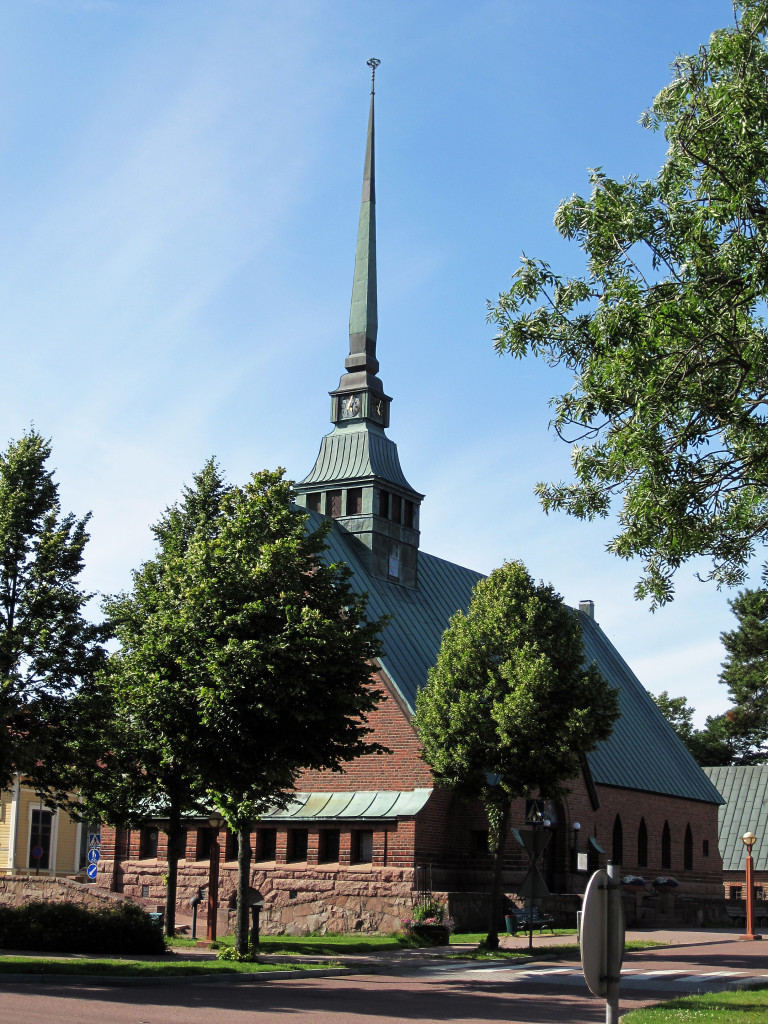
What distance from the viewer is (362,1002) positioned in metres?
16.3

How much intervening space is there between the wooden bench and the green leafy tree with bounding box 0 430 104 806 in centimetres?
1468

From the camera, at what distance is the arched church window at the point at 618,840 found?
4619cm

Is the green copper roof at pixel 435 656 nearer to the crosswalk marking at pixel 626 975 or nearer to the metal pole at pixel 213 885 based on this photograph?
the metal pole at pixel 213 885

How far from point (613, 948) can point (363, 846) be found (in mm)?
27807

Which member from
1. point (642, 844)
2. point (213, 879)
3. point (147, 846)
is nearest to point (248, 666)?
point (213, 879)

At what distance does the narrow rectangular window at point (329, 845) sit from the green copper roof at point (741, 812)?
118ft

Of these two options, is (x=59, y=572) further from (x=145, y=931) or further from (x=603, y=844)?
(x=603, y=844)

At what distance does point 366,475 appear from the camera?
A: 4231cm

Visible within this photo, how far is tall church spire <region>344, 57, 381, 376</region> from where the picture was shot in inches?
1766

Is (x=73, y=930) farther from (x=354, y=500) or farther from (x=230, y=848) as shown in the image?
(x=354, y=500)

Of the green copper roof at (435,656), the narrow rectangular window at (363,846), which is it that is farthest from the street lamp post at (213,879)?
the narrow rectangular window at (363,846)

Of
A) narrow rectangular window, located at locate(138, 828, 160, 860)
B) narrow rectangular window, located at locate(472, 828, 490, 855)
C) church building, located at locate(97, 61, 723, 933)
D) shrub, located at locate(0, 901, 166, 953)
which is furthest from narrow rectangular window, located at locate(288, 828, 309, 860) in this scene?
shrub, located at locate(0, 901, 166, 953)

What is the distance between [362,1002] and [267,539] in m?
9.16

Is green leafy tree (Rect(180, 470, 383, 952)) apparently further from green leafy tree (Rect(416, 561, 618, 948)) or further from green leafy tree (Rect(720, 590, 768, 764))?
green leafy tree (Rect(720, 590, 768, 764))
